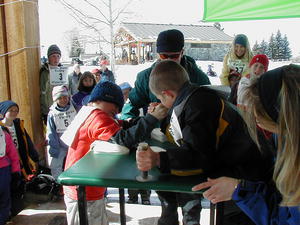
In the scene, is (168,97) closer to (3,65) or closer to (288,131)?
(288,131)

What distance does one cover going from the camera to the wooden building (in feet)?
76.0

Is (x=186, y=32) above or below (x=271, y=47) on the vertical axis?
above

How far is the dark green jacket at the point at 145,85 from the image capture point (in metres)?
2.59

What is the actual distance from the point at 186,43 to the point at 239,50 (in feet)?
73.8

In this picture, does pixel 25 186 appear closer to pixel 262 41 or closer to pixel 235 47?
pixel 235 47

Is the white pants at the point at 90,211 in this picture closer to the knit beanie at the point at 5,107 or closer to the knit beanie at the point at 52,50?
the knit beanie at the point at 5,107

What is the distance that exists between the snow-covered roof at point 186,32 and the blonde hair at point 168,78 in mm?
21139

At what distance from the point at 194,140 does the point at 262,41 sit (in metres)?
26.4

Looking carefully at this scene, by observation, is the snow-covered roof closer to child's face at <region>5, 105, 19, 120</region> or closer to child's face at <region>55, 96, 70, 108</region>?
child's face at <region>55, 96, 70, 108</region>

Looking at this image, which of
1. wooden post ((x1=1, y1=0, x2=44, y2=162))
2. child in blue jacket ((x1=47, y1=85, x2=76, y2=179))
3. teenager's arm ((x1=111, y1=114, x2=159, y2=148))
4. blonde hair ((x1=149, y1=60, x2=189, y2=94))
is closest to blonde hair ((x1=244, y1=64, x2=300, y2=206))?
blonde hair ((x1=149, y1=60, x2=189, y2=94))

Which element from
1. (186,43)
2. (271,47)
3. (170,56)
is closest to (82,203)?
(170,56)

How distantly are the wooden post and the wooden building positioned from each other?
17.7 meters

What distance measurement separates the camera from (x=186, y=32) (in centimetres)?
2894

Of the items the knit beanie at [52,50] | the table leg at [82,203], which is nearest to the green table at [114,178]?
the table leg at [82,203]
